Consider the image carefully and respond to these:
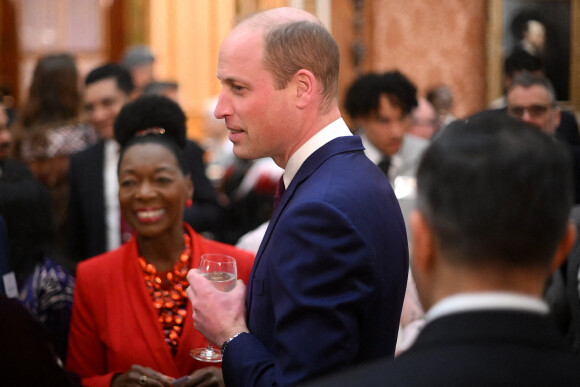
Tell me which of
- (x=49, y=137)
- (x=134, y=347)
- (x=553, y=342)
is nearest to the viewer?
(x=553, y=342)

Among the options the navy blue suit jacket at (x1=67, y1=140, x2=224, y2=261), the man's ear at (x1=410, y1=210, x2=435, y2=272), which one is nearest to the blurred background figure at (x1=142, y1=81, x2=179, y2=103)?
the navy blue suit jacket at (x1=67, y1=140, x2=224, y2=261)

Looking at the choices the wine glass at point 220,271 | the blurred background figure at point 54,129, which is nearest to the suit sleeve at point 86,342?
the wine glass at point 220,271

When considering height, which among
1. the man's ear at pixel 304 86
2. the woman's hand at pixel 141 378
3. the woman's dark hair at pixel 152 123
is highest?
the man's ear at pixel 304 86

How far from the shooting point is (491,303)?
1.09 metres

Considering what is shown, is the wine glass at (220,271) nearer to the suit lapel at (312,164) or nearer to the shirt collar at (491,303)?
the suit lapel at (312,164)

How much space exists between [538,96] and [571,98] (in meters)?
5.90

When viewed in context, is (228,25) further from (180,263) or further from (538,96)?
(180,263)

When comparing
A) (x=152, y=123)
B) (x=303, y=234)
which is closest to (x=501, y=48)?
(x=152, y=123)

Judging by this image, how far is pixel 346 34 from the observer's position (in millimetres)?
9930

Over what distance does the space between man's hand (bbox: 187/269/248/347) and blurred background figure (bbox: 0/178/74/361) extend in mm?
1121

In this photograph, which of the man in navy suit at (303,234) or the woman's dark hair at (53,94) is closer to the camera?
the man in navy suit at (303,234)

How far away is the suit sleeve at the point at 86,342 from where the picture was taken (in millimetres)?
2580

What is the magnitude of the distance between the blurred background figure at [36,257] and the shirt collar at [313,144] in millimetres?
1385

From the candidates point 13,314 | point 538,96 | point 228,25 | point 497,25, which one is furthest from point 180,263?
point 497,25
